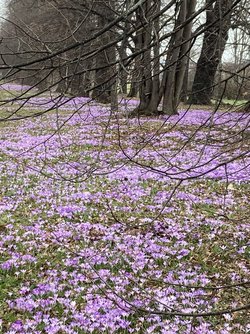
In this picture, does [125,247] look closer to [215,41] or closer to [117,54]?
[117,54]

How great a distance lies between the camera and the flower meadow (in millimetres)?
3422

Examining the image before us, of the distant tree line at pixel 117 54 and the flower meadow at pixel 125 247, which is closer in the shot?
the distant tree line at pixel 117 54

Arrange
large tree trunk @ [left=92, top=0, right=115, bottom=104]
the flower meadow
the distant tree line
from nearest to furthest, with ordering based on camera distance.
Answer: the distant tree line → large tree trunk @ [left=92, top=0, right=115, bottom=104] → the flower meadow

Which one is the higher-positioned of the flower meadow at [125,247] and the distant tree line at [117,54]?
the distant tree line at [117,54]

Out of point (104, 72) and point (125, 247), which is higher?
point (104, 72)

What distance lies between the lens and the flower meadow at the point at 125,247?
3422mm

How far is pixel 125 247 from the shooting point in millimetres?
5418

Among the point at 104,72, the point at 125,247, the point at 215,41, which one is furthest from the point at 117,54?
the point at 125,247

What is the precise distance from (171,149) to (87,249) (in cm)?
803

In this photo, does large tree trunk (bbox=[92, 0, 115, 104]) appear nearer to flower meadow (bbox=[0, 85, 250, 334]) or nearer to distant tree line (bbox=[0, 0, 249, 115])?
distant tree line (bbox=[0, 0, 249, 115])

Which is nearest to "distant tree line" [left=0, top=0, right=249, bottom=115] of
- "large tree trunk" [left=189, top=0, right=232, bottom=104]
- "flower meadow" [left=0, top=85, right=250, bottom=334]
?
"large tree trunk" [left=189, top=0, right=232, bottom=104]

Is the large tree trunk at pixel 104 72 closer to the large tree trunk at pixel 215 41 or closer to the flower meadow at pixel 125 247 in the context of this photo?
the flower meadow at pixel 125 247

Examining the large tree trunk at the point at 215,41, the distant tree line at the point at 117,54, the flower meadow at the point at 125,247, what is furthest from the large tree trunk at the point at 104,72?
the large tree trunk at the point at 215,41

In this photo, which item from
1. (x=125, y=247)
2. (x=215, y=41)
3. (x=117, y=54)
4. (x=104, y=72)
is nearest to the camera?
(x=104, y=72)
